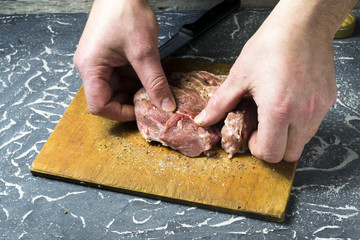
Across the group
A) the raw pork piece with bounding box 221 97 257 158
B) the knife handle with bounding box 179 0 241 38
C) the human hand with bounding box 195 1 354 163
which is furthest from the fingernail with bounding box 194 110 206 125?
the knife handle with bounding box 179 0 241 38

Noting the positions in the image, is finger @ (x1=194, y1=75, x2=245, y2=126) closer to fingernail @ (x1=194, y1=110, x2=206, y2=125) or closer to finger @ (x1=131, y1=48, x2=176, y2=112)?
fingernail @ (x1=194, y1=110, x2=206, y2=125)

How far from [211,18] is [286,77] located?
1.51 m

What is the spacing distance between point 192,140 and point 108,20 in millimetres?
728

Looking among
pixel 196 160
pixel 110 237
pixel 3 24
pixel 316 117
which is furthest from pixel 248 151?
pixel 3 24

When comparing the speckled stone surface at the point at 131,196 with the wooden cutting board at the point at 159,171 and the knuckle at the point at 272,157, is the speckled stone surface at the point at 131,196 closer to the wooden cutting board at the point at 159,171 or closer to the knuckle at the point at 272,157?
the wooden cutting board at the point at 159,171

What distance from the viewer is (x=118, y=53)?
210 cm

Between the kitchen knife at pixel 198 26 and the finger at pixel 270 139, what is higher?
the finger at pixel 270 139

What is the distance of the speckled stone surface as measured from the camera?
72.3 inches

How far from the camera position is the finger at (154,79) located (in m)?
2.05

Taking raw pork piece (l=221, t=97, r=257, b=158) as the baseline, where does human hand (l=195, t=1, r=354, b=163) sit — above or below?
above

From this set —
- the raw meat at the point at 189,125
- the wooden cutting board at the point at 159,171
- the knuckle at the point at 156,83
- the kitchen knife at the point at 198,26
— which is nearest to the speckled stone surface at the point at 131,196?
the wooden cutting board at the point at 159,171

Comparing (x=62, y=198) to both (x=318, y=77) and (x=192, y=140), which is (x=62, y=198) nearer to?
(x=192, y=140)

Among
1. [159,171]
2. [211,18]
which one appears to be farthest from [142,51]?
[211,18]

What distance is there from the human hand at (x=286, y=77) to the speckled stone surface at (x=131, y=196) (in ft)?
1.05
